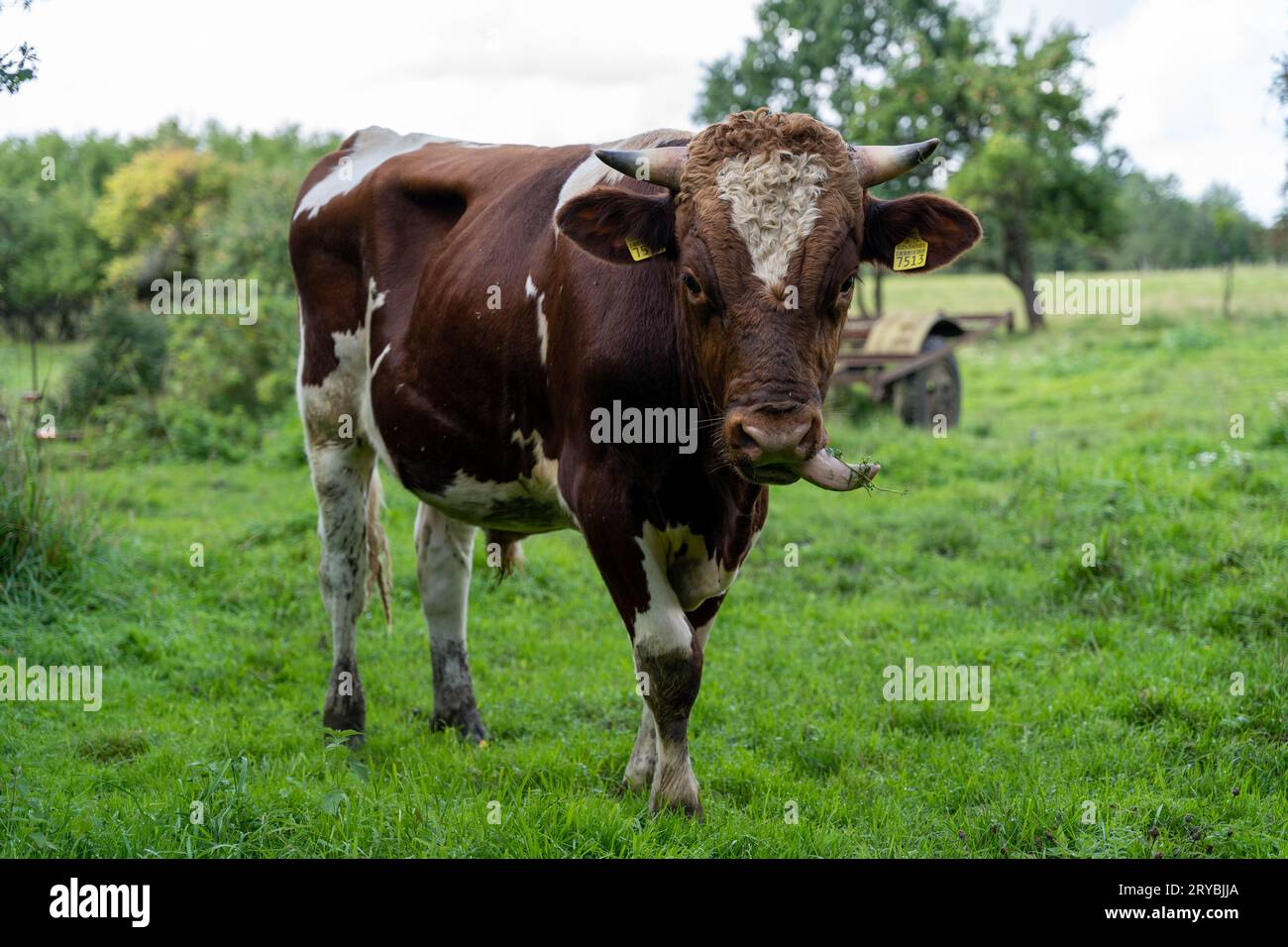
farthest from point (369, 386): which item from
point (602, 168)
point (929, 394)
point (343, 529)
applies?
point (929, 394)

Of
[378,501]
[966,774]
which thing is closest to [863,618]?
[966,774]

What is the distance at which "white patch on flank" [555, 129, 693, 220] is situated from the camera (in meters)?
4.32

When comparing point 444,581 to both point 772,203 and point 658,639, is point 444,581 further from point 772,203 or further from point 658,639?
point 772,203

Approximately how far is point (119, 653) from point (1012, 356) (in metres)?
20.6

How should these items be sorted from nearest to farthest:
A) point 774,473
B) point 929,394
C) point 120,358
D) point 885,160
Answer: point 774,473 → point 885,160 → point 929,394 → point 120,358

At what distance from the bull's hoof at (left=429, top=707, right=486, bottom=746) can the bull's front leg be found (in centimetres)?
133

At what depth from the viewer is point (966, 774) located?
4.55 metres

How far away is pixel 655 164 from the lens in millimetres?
3795

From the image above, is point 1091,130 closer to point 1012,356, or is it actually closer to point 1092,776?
point 1012,356

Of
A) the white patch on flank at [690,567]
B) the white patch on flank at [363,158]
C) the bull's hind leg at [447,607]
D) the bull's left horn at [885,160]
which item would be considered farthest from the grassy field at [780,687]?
the white patch on flank at [363,158]

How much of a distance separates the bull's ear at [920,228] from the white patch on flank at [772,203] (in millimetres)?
375

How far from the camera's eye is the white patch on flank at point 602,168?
432 cm

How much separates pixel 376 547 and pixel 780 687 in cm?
221

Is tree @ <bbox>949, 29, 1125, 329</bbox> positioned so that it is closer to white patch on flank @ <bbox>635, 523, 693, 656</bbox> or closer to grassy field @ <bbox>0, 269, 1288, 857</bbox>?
grassy field @ <bbox>0, 269, 1288, 857</bbox>
